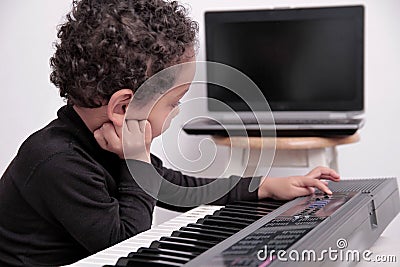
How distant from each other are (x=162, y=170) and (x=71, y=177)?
35 centimetres

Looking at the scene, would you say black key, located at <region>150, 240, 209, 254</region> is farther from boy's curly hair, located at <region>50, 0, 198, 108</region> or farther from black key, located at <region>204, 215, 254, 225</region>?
boy's curly hair, located at <region>50, 0, 198, 108</region>

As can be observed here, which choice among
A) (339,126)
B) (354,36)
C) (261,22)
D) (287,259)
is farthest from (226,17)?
(287,259)

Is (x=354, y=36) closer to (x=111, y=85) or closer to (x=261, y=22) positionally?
(x=261, y=22)

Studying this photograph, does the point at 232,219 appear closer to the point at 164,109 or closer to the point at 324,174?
the point at 164,109

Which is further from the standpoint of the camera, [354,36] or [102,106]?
[354,36]

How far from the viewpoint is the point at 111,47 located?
125 cm

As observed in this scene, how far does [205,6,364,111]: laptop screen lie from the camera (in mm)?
2949

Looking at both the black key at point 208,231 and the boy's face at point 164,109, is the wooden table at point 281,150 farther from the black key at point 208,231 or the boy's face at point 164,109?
the black key at point 208,231

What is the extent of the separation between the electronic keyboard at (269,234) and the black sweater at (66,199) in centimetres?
9

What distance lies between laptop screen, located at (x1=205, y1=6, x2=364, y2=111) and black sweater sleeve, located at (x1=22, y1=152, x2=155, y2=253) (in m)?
1.92

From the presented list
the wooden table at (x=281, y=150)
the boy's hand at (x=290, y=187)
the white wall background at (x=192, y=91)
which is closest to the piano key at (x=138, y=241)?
the boy's hand at (x=290, y=187)

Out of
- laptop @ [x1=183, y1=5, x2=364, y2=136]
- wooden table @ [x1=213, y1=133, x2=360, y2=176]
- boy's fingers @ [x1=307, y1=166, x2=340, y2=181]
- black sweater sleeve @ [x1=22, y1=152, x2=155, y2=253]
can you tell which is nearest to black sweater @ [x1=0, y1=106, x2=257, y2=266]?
black sweater sleeve @ [x1=22, y1=152, x2=155, y2=253]

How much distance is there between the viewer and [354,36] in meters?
2.94

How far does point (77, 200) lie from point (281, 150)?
65.6 inches
